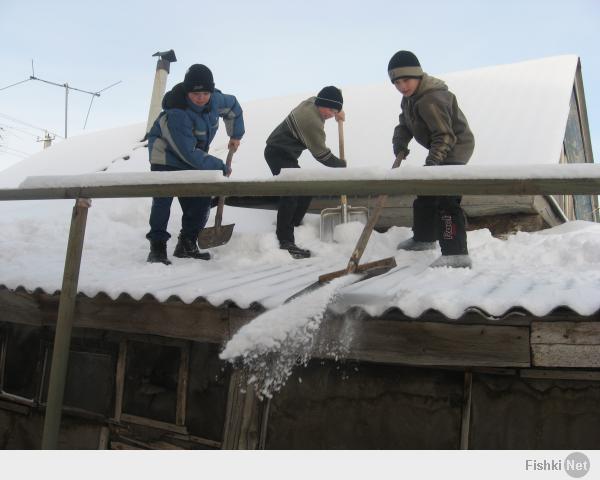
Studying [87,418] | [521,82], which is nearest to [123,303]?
[87,418]

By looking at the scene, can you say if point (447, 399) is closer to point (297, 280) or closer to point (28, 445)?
point (297, 280)

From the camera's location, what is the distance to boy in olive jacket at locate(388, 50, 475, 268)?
12.2 feet

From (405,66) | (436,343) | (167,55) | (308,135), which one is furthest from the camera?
(167,55)

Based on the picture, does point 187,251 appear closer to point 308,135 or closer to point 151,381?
point 151,381

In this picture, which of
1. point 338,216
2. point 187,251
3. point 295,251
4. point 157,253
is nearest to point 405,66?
point 295,251

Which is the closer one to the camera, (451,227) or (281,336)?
(281,336)

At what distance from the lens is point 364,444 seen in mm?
2926

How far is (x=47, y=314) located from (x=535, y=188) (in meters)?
3.24

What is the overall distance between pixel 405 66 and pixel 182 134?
1.89 metres

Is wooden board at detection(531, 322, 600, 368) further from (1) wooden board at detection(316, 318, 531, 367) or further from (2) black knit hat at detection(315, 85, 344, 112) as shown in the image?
(2) black knit hat at detection(315, 85, 344, 112)

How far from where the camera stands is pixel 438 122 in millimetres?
3732

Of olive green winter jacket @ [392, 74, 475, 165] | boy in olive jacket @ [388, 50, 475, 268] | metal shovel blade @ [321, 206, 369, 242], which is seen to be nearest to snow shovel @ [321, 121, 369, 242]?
metal shovel blade @ [321, 206, 369, 242]

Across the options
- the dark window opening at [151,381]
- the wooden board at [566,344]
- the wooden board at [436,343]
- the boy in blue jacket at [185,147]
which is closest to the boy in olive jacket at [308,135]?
the boy in blue jacket at [185,147]

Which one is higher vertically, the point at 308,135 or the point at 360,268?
the point at 308,135
